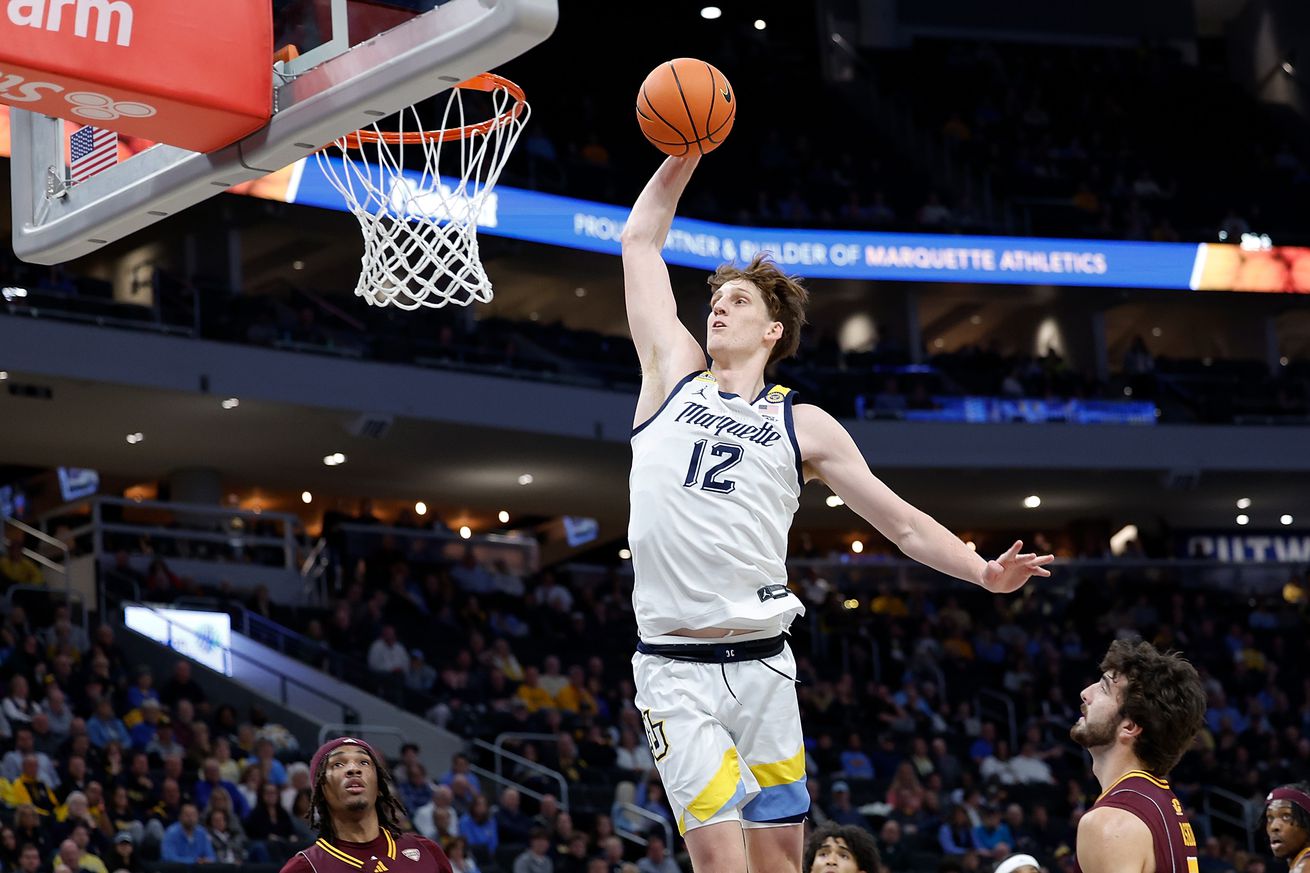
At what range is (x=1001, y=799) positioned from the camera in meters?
17.7

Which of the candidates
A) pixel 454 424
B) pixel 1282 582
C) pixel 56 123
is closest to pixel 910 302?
pixel 1282 582

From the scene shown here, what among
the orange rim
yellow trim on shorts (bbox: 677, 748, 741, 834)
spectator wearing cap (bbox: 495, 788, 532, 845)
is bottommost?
spectator wearing cap (bbox: 495, 788, 532, 845)

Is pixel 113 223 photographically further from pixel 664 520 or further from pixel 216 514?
pixel 216 514

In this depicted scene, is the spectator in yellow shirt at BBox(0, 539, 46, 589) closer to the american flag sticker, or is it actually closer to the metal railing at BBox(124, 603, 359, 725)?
the metal railing at BBox(124, 603, 359, 725)

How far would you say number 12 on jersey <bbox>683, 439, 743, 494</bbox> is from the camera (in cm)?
474

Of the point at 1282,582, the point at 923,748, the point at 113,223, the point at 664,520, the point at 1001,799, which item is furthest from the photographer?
A: the point at 1282,582

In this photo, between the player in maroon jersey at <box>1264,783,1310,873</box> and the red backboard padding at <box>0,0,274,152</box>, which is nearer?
the red backboard padding at <box>0,0,274,152</box>

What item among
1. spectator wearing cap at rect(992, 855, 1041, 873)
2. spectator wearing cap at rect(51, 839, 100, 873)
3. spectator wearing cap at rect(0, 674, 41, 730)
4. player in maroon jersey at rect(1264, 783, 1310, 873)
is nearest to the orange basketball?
spectator wearing cap at rect(992, 855, 1041, 873)

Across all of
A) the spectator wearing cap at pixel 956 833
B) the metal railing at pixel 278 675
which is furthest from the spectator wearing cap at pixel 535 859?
the metal railing at pixel 278 675

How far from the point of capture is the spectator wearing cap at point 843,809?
15.7m

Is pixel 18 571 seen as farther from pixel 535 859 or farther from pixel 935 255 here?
pixel 935 255

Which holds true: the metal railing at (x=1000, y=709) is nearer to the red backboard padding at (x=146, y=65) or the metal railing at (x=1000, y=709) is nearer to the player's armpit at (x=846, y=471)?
the player's armpit at (x=846, y=471)

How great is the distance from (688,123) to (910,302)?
25.1m

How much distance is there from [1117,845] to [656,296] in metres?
1.94
